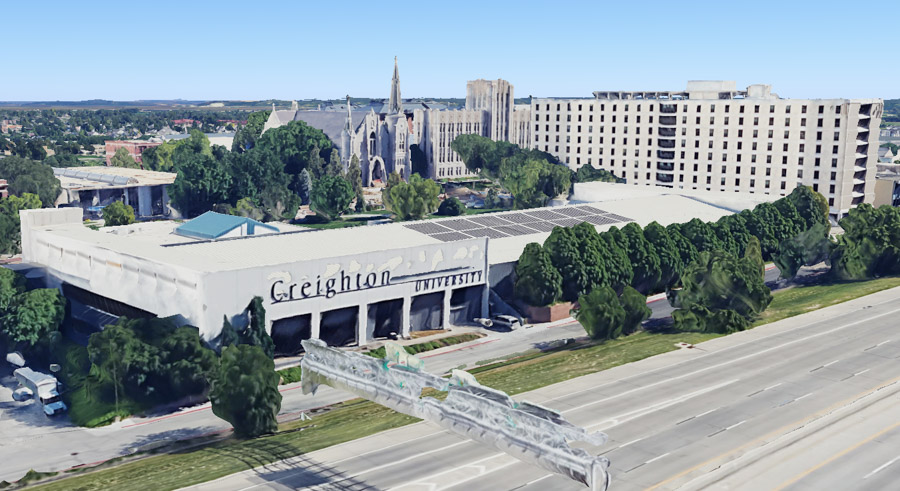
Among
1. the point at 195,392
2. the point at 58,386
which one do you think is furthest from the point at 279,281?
the point at 58,386

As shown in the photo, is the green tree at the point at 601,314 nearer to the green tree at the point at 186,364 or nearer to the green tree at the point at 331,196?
the green tree at the point at 186,364

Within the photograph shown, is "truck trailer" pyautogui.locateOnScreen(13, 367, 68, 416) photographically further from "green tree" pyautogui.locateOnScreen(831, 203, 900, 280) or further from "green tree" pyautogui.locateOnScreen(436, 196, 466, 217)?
"green tree" pyautogui.locateOnScreen(436, 196, 466, 217)

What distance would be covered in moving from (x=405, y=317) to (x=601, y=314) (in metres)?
20.9

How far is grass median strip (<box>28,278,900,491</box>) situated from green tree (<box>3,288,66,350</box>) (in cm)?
2841

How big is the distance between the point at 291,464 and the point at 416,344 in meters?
37.6

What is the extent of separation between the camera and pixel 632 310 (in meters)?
99.8

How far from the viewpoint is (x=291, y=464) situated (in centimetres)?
6041

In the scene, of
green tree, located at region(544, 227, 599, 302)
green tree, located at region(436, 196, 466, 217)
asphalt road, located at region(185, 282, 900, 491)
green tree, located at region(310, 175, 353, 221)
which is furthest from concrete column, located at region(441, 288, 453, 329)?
green tree, located at region(436, 196, 466, 217)

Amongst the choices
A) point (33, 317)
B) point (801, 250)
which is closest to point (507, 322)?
point (33, 317)

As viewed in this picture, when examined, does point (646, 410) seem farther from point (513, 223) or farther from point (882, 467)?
point (513, 223)

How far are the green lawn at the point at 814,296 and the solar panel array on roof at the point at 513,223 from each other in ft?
85.3

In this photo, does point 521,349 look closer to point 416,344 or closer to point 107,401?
point 416,344

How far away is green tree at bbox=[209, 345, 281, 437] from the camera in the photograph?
66.1 metres

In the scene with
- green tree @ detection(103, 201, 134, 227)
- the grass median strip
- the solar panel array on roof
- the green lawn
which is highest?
the solar panel array on roof
